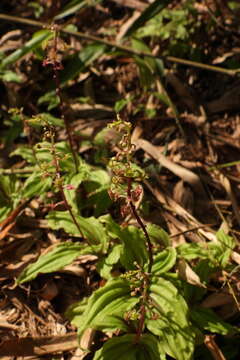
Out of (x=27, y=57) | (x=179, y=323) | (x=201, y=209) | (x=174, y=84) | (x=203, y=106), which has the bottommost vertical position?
(x=179, y=323)

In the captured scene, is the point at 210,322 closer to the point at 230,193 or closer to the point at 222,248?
the point at 222,248

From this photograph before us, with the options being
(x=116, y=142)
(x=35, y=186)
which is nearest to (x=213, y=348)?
(x=35, y=186)

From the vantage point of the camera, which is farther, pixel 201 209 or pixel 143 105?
pixel 143 105

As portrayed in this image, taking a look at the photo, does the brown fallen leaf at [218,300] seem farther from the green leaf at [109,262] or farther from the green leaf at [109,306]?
the green leaf at [109,262]

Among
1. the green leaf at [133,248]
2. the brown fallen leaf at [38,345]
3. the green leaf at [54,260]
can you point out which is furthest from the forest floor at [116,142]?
the green leaf at [133,248]

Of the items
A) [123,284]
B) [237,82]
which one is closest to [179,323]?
[123,284]

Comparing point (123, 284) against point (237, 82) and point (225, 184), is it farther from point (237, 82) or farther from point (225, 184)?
point (237, 82)
